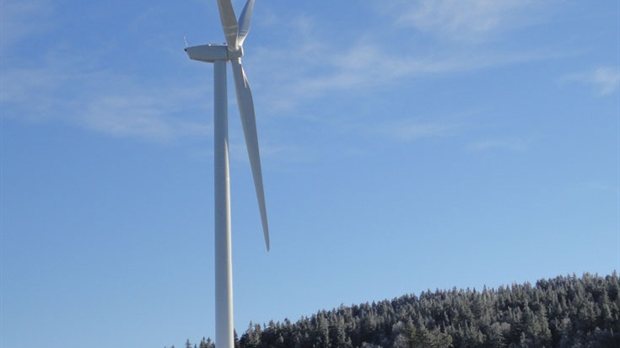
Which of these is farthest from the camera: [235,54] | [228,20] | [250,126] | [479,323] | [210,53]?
[479,323]

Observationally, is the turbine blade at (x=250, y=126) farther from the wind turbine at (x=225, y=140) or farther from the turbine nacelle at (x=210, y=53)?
the turbine nacelle at (x=210, y=53)

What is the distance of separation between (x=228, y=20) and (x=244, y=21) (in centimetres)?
345

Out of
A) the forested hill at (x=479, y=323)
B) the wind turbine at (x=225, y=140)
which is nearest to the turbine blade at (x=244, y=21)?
the wind turbine at (x=225, y=140)

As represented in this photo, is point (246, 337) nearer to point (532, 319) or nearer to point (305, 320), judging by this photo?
point (305, 320)

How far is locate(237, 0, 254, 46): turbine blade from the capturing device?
158 ft

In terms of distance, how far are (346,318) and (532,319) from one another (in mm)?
24003

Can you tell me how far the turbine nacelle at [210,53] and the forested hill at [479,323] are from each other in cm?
3611

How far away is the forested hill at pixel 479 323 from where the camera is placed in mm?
76188

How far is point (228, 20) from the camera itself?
45.7 meters

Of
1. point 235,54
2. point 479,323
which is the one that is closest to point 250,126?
point 235,54

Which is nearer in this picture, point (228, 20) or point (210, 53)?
point (228, 20)

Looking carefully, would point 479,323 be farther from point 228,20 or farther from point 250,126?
point 228,20

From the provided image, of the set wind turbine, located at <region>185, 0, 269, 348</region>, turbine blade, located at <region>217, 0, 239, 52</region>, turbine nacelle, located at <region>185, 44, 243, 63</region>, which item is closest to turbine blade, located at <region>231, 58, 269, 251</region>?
wind turbine, located at <region>185, 0, 269, 348</region>

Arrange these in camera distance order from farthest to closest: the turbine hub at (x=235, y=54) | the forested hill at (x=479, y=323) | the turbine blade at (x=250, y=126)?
the forested hill at (x=479, y=323) < the turbine blade at (x=250, y=126) < the turbine hub at (x=235, y=54)
